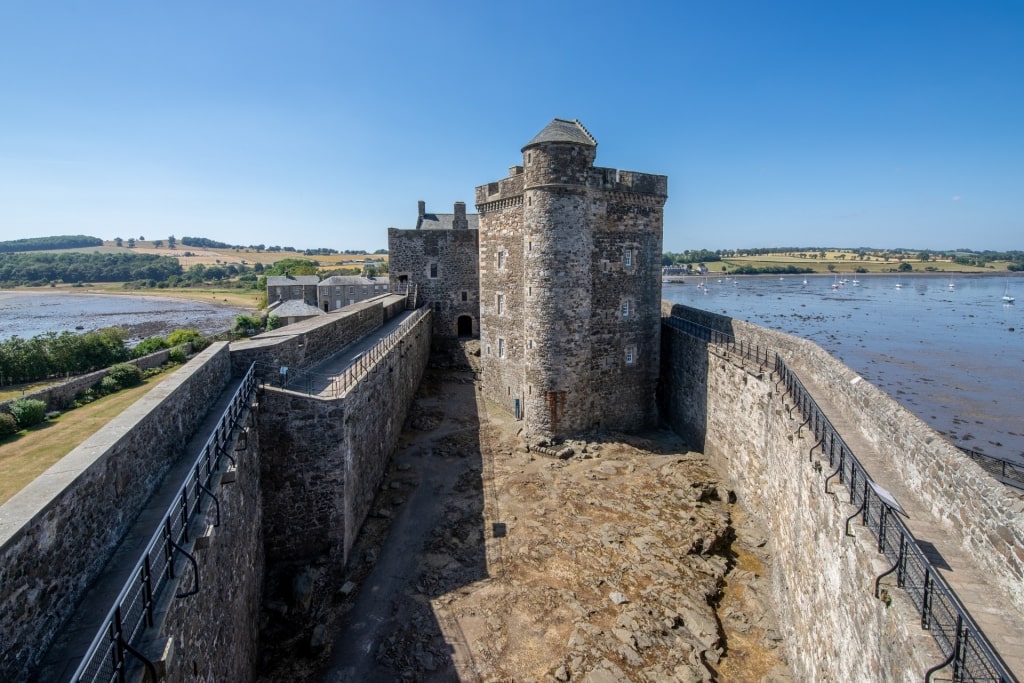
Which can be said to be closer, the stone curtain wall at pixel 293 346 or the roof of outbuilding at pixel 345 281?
the stone curtain wall at pixel 293 346

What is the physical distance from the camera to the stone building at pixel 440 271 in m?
30.0

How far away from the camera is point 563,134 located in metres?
17.4

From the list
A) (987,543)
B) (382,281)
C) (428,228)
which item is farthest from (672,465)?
(382,281)

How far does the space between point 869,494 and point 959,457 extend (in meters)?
1.11

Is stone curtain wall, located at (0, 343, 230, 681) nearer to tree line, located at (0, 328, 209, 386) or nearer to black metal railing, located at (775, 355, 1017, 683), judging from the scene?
black metal railing, located at (775, 355, 1017, 683)

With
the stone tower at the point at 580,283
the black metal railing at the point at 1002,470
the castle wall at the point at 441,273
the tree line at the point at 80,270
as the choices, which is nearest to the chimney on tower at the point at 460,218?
the castle wall at the point at 441,273

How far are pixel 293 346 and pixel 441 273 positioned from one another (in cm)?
1766

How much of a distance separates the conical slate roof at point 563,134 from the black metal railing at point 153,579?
488 inches

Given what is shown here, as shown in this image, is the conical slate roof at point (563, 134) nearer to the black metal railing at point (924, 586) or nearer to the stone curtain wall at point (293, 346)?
the stone curtain wall at point (293, 346)

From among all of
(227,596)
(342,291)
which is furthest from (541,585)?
(342,291)

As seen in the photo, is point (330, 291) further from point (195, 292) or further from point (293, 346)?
point (195, 292)

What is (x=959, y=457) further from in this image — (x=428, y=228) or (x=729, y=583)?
(x=428, y=228)

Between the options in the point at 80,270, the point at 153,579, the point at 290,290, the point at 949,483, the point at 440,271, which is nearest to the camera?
the point at 153,579

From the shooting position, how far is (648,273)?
19.4 m
